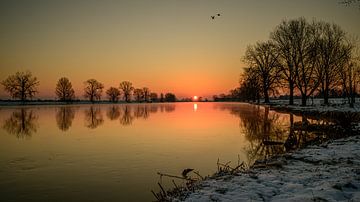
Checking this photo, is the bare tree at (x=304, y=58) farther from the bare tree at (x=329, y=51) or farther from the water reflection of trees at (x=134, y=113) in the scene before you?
the water reflection of trees at (x=134, y=113)

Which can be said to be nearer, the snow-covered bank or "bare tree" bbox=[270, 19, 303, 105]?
the snow-covered bank

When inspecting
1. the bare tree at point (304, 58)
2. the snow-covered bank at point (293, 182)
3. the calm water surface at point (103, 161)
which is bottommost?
the calm water surface at point (103, 161)

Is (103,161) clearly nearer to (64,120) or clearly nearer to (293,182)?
(293,182)

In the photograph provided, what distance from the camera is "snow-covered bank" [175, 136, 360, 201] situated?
620cm

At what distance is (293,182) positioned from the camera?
23.4ft

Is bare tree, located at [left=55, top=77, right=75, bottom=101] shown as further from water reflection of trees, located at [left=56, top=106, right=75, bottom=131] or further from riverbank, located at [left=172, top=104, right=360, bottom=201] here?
riverbank, located at [left=172, top=104, right=360, bottom=201]

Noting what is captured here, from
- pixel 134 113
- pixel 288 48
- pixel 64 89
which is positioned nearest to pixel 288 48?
pixel 288 48

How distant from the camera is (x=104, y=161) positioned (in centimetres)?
1223

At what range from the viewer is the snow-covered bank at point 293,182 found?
6.20 m

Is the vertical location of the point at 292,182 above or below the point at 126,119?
above

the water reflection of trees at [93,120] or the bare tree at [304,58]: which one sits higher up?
the bare tree at [304,58]

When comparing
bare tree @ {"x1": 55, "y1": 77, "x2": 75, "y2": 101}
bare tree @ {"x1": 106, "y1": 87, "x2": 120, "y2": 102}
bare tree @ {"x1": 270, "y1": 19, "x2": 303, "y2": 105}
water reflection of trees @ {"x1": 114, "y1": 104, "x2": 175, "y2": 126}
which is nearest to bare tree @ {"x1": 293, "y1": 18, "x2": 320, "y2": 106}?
bare tree @ {"x1": 270, "y1": 19, "x2": 303, "y2": 105}

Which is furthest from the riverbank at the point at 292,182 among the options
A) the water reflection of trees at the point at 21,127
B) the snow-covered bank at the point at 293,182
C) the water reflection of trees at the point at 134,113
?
the water reflection of trees at the point at 134,113

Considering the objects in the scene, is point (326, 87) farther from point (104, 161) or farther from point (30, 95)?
point (30, 95)
